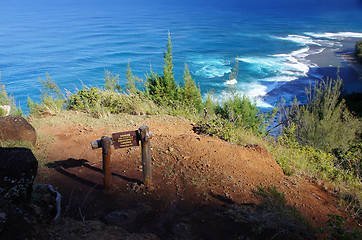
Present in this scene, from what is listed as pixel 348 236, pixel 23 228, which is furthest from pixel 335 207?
pixel 23 228

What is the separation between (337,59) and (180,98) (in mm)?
30667

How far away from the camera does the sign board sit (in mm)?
4633

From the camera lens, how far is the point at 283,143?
28.3 ft

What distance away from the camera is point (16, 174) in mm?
3631

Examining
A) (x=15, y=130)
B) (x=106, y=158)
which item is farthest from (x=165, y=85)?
(x=106, y=158)

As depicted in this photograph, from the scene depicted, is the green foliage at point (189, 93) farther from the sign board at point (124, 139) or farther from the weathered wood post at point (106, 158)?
the weathered wood post at point (106, 158)

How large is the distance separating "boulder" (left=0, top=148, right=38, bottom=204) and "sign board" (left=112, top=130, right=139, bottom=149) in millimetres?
1258

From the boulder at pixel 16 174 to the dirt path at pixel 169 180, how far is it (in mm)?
728

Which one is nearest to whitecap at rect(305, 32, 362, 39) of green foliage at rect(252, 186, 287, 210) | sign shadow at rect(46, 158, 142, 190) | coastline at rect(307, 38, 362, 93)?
coastline at rect(307, 38, 362, 93)

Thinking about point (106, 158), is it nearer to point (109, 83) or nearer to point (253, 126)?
point (253, 126)

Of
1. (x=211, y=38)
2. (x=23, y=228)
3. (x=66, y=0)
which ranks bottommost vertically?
(x=23, y=228)

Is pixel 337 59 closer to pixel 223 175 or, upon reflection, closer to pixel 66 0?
pixel 223 175

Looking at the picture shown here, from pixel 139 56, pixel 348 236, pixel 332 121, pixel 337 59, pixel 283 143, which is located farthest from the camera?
pixel 139 56

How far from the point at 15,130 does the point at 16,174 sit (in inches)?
135
